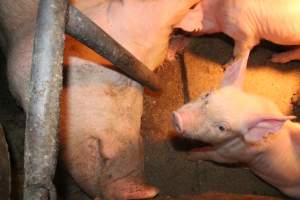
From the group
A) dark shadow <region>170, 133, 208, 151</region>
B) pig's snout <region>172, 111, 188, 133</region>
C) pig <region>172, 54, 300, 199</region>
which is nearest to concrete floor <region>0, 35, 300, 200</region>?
dark shadow <region>170, 133, 208, 151</region>

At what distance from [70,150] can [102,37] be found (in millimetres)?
975

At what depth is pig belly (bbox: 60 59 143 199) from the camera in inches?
104

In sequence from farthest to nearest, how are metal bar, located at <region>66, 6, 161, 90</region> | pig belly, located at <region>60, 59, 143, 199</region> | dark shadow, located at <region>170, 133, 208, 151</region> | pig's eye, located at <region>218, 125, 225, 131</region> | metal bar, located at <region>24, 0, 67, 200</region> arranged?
dark shadow, located at <region>170, 133, 208, 151</region>
pig belly, located at <region>60, 59, 143, 199</region>
pig's eye, located at <region>218, 125, 225, 131</region>
metal bar, located at <region>66, 6, 161, 90</region>
metal bar, located at <region>24, 0, 67, 200</region>

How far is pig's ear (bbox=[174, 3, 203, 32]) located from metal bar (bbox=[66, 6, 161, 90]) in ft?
1.92

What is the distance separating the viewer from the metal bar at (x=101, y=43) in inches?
69.6

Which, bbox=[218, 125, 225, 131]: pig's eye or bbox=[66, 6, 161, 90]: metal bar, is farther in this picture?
bbox=[218, 125, 225, 131]: pig's eye

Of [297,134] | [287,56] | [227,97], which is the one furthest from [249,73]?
[227,97]

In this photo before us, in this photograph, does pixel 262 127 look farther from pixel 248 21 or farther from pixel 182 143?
pixel 248 21

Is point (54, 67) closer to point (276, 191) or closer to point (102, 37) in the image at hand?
point (102, 37)

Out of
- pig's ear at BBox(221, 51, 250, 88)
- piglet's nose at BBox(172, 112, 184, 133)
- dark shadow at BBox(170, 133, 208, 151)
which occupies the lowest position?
dark shadow at BBox(170, 133, 208, 151)

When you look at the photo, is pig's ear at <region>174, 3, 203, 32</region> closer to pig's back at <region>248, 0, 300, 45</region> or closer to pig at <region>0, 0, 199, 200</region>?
pig at <region>0, 0, 199, 200</region>

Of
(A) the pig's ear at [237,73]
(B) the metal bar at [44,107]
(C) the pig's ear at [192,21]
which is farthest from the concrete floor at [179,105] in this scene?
(B) the metal bar at [44,107]

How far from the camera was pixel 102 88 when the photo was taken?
270cm

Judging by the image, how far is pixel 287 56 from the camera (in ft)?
11.7
